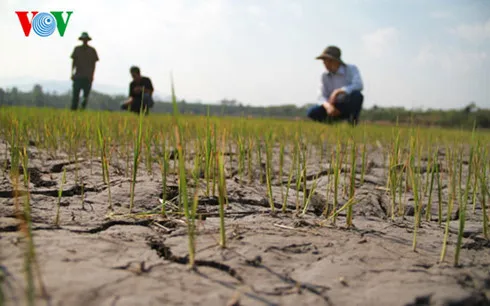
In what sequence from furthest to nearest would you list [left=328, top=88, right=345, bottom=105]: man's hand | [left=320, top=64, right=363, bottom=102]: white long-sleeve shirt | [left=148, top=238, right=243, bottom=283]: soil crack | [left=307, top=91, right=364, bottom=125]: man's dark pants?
[left=307, top=91, right=364, bottom=125]: man's dark pants
[left=320, top=64, right=363, bottom=102]: white long-sleeve shirt
[left=328, top=88, right=345, bottom=105]: man's hand
[left=148, top=238, right=243, bottom=283]: soil crack

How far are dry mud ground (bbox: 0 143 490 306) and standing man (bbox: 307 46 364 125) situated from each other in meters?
3.46

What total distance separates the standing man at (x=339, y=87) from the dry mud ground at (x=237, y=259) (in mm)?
3460

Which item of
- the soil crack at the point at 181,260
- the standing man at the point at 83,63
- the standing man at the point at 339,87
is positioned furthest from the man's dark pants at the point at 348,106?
the soil crack at the point at 181,260

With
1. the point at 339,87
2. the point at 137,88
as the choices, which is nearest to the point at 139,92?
the point at 137,88

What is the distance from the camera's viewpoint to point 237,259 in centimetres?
84

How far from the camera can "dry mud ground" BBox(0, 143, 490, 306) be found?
0.69 m

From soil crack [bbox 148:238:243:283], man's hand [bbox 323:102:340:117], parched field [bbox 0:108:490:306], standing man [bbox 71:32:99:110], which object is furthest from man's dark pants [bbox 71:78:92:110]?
soil crack [bbox 148:238:243:283]

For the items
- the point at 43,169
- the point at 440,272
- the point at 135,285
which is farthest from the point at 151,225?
the point at 43,169

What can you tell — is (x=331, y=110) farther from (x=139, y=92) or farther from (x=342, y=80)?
(x=139, y=92)

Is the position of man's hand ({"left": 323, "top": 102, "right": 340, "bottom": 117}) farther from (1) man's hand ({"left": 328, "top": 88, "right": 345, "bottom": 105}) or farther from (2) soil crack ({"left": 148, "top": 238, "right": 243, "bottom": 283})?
(2) soil crack ({"left": 148, "top": 238, "right": 243, "bottom": 283})

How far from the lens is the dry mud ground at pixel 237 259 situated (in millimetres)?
688

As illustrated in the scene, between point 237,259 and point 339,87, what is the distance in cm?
434

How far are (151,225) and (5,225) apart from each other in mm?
341

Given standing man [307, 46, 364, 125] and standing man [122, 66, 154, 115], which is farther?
standing man [122, 66, 154, 115]
